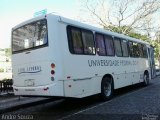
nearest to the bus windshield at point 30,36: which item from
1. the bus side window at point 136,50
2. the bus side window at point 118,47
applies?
the bus side window at point 118,47

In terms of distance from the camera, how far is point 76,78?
10508mm

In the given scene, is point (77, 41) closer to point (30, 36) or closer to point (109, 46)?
point (30, 36)

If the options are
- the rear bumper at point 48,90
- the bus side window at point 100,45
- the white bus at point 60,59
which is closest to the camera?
the rear bumper at point 48,90

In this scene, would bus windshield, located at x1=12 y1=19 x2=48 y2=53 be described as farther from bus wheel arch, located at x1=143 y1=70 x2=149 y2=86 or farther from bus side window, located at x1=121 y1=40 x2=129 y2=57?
bus wheel arch, located at x1=143 y1=70 x2=149 y2=86

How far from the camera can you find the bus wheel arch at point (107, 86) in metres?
12.5

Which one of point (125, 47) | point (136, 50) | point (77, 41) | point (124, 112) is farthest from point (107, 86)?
point (136, 50)

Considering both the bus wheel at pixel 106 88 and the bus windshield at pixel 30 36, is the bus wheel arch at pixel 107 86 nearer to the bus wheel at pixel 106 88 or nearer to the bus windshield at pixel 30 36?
the bus wheel at pixel 106 88

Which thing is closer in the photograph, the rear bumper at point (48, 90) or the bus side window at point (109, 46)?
the rear bumper at point (48, 90)

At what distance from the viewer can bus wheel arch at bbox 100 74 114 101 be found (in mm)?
12466

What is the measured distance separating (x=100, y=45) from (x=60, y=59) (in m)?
3.29

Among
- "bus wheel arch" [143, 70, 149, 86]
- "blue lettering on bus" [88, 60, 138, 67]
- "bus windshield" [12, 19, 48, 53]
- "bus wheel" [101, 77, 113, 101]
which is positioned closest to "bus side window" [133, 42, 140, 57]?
"blue lettering on bus" [88, 60, 138, 67]

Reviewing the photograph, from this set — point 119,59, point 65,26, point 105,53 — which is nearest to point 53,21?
point 65,26

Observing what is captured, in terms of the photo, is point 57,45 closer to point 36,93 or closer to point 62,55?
point 62,55

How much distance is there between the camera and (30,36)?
10.5 meters
